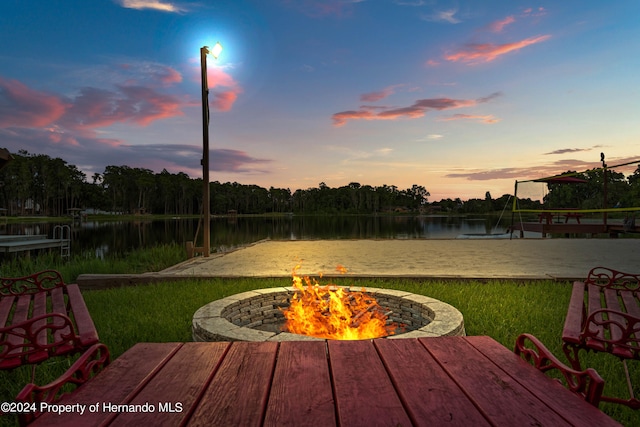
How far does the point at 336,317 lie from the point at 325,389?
2.45m

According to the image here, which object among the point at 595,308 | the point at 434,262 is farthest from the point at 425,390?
the point at 434,262

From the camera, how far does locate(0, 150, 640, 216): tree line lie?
65062 mm

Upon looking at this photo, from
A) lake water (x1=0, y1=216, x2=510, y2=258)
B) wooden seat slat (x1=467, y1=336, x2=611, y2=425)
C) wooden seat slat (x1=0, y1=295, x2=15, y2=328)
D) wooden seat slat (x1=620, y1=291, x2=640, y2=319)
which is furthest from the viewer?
lake water (x1=0, y1=216, x2=510, y2=258)

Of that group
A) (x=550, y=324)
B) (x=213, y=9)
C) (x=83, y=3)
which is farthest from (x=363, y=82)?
(x=550, y=324)

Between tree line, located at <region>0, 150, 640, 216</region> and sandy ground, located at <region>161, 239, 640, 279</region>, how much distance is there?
55.4 ft

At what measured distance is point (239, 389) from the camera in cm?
184

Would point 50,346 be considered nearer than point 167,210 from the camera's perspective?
Yes

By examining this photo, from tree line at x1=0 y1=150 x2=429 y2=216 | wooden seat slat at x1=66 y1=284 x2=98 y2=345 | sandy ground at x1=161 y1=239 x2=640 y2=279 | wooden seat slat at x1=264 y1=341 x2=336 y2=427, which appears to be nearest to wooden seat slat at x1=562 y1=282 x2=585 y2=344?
wooden seat slat at x1=264 y1=341 x2=336 y2=427

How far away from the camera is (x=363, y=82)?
18094 mm

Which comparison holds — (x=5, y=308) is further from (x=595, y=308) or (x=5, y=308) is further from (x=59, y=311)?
(x=595, y=308)

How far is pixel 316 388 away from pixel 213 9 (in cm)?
1165

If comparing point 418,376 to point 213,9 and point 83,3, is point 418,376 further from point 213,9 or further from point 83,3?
point 83,3

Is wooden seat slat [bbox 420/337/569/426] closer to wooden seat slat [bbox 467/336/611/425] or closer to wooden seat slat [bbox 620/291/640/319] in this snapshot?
wooden seat slat [bbox 467/336/611/425]

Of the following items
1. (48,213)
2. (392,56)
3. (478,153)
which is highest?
(392,56)
